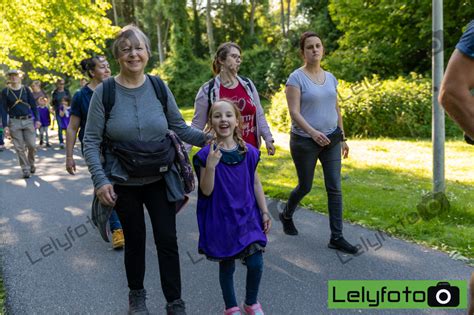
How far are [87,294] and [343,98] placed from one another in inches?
421

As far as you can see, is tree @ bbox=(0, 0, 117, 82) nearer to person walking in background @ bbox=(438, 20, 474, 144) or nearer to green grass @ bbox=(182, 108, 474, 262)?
green grass @ bbox=(182, 108, 474, 262)

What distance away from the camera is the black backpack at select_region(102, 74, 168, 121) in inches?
118

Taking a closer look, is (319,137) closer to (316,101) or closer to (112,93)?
(316,101)

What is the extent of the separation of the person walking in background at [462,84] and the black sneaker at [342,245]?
2.62m

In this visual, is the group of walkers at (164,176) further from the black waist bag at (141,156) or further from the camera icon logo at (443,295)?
the camera icon logo at (443,295)

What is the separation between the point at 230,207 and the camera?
3.09 meters

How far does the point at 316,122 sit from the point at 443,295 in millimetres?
1838

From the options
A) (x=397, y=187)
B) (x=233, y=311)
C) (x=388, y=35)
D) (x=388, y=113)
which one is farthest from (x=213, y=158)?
(x=388, y=35)

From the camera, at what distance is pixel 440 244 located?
450 centimetres

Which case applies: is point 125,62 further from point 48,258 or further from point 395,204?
point 395,204

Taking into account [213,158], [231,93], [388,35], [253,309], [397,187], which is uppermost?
[388,35]

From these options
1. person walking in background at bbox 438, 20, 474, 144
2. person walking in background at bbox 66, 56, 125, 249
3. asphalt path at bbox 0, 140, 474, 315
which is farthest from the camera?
person walking in background at bbox 66, 56, 125, 249

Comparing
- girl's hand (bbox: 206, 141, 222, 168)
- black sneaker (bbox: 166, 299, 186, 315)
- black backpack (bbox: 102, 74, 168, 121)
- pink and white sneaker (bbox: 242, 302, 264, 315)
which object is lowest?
pink and white sneaker (bbox: 242, 302, 264, 315)

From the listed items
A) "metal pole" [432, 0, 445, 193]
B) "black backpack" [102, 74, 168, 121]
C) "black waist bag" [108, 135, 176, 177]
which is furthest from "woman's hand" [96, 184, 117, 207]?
"metal pole" [432, 0, 445, 193]
